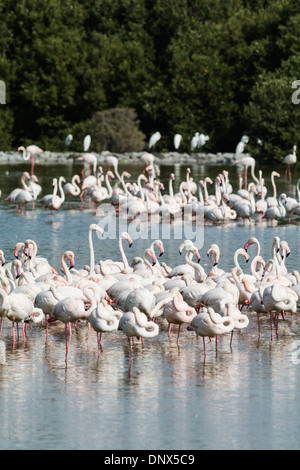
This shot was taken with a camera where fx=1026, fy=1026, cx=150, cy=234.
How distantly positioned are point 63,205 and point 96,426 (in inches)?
868

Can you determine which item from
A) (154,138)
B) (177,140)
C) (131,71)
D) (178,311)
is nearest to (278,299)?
(178,311)

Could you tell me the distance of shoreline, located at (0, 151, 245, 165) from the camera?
53656mm

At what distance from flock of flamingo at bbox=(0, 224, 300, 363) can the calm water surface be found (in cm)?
25

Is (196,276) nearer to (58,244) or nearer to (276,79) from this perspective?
(58,244)

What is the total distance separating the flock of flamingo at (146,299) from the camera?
1313 centimetres

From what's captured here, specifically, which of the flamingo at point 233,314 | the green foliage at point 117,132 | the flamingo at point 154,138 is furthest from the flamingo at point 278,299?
the green foliage at point 117,132

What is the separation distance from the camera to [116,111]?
57281 millimetres

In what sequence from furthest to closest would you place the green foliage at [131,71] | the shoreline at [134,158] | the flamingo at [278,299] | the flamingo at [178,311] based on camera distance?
1. the green foliage at [131,71]
2. the shoreline at [134,158]
3. the flamingo at [278,299]
4. the flamingo at [178,311]

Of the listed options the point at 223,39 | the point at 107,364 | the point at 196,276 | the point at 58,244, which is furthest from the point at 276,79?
the point at 107,364

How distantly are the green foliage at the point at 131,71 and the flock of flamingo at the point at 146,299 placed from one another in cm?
4005

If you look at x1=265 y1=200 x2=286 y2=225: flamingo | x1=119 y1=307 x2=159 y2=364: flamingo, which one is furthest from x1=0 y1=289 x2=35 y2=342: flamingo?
x1=265 y1=200 x2=286 y2=225: flamingo

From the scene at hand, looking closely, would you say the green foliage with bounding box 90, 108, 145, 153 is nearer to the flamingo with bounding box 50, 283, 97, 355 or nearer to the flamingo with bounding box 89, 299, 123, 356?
the flamingo with bounding box 50, 283, 97, 355

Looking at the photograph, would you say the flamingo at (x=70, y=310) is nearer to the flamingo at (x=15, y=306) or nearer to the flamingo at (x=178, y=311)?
the flamingo at (x=15, y=306)

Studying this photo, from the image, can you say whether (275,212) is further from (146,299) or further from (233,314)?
(233,314)
